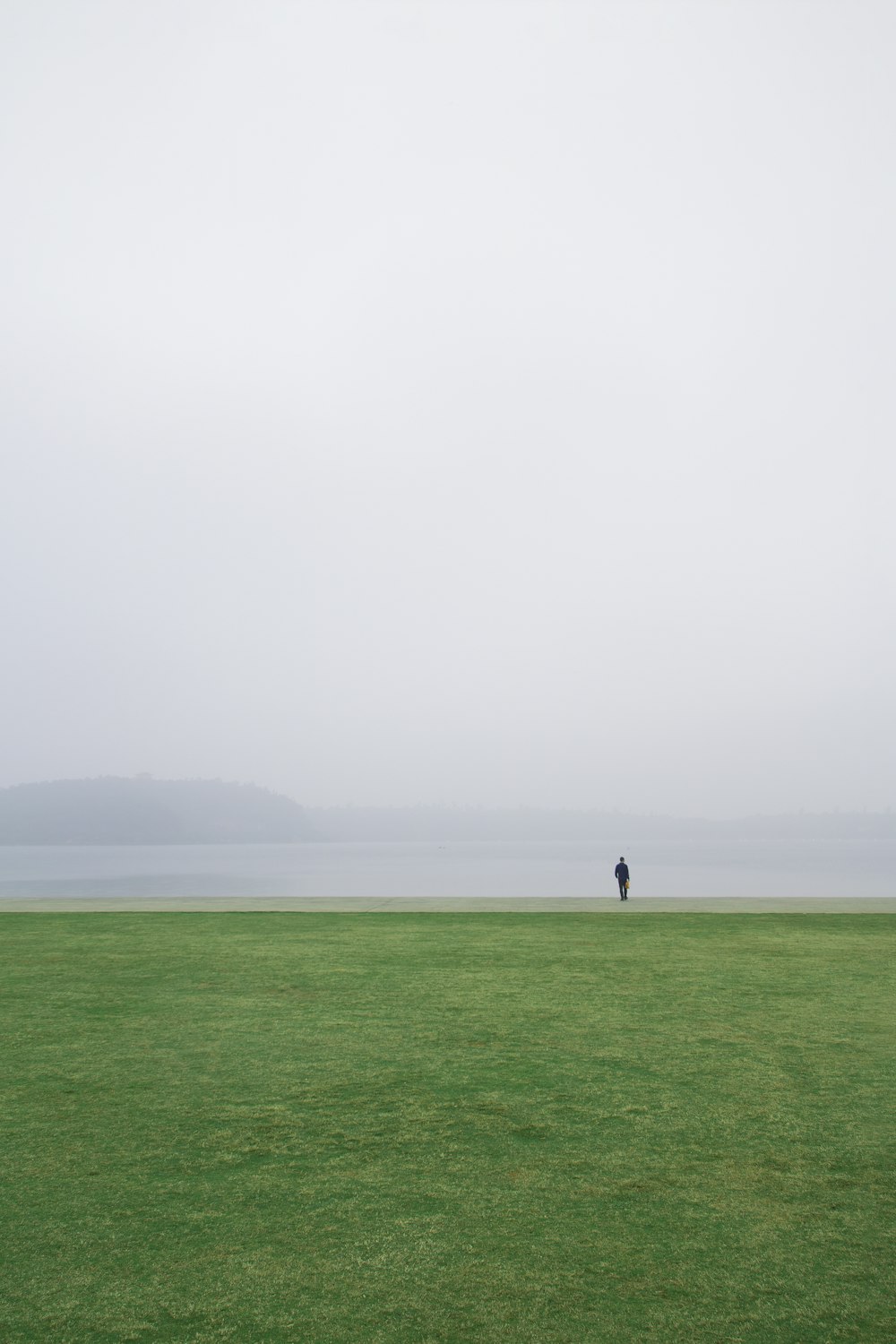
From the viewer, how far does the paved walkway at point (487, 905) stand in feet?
67.4

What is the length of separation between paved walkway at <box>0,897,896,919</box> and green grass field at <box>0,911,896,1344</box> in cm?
926

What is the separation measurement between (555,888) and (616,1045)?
52.5m

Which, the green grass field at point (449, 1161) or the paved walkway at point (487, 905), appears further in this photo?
the paved walkway at point (487, 905)

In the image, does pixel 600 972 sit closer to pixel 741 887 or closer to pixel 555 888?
pixel 555 888

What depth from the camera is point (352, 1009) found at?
32.4ft

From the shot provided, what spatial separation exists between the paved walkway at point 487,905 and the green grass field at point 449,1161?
30.4 feet

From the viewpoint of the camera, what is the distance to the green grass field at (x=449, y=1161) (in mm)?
3930

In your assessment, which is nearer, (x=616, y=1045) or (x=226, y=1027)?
(x=616, y=1045)

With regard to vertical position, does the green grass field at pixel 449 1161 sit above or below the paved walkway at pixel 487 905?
above

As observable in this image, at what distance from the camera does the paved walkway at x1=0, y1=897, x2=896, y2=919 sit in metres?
20.5

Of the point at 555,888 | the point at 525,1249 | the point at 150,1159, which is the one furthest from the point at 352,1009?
the point at 555,888

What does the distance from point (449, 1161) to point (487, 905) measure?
1675cm

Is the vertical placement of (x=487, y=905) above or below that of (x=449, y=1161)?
below

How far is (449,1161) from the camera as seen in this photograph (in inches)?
216
